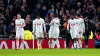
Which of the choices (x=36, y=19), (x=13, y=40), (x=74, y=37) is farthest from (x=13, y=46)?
(x=74, y=37)

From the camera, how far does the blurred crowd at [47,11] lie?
33.2 meters

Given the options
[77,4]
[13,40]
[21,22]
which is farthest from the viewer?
[77,4]

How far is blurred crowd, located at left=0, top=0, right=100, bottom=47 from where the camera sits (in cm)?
3322

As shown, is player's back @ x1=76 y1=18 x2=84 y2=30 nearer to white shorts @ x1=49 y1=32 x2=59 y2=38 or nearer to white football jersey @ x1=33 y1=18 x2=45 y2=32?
white shorts @ x1=49 y1=32 x2=59 y2=38

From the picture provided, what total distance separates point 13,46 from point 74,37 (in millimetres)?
5316

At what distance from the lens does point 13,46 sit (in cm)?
3272

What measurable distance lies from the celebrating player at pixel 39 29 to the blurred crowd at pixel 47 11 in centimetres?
100

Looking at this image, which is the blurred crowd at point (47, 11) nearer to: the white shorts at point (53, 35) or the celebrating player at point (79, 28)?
the white shorts at point (53, 35)

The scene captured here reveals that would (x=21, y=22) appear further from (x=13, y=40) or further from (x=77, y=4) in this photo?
(x=77, y=4)

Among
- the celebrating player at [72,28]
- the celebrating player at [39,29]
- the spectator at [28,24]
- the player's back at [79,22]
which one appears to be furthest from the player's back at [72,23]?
the spectator at [28,24]

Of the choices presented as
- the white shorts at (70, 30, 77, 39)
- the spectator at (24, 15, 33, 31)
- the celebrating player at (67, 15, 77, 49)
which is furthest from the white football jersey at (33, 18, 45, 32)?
the white shorts at (70, 30, 77, 39)

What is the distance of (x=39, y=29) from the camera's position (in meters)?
31.5

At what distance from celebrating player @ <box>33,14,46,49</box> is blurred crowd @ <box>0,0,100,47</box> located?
1.00m

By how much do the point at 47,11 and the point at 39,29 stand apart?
4064 mm
